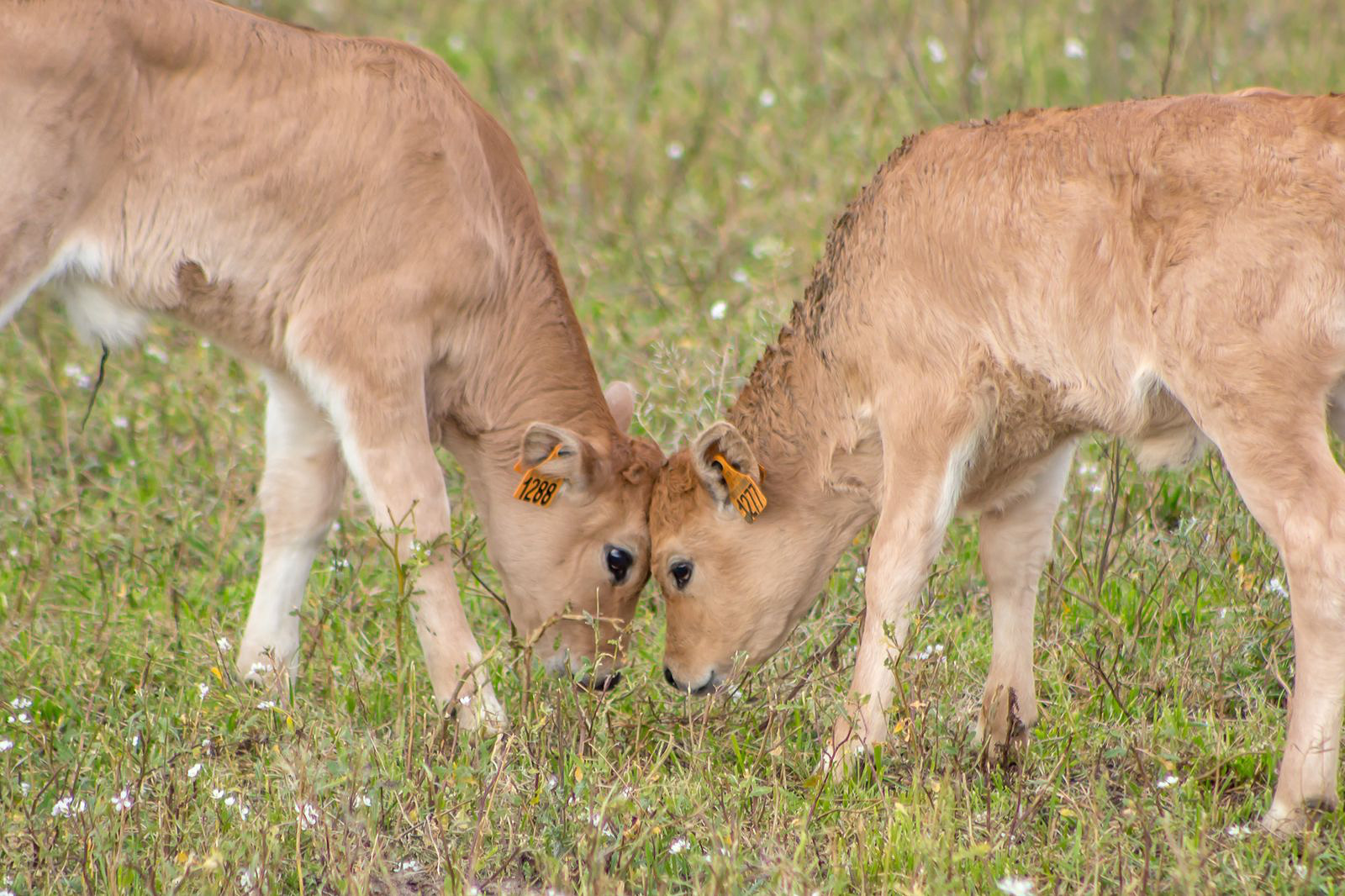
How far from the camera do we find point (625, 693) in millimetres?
5363

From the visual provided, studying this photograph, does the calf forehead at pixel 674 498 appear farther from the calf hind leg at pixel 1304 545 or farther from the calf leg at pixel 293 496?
the calf hind leg at pixel 1304 545

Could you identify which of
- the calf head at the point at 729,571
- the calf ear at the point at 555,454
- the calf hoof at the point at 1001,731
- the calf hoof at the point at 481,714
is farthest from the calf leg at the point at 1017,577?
the calf hoof at the point at 481,714

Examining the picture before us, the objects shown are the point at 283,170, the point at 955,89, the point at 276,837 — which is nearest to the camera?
the point at 276,837

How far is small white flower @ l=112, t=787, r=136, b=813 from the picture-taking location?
167 inches

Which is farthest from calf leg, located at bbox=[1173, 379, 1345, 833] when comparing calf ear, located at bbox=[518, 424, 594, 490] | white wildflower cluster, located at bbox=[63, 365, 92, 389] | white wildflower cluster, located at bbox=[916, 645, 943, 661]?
white wildflower cluster, located at bbox=[63, 365, 92, 389]

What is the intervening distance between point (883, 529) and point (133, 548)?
10.1 ft

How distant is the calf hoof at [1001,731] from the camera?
4.81 m

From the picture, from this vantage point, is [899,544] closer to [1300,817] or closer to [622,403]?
[1300,817]

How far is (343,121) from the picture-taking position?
218 inches

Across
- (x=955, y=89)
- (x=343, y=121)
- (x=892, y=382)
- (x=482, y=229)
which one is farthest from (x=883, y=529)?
(x=955, y=89)

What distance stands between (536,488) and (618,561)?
1.24 feet

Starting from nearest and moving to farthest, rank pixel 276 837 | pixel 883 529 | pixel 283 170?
pixel 276 837
pixel 883 529
pixel 283 170

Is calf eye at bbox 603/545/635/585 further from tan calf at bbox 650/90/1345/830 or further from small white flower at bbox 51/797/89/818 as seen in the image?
small white flower at bbox 51/797/89/818

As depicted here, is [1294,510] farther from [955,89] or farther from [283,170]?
[955,89]
